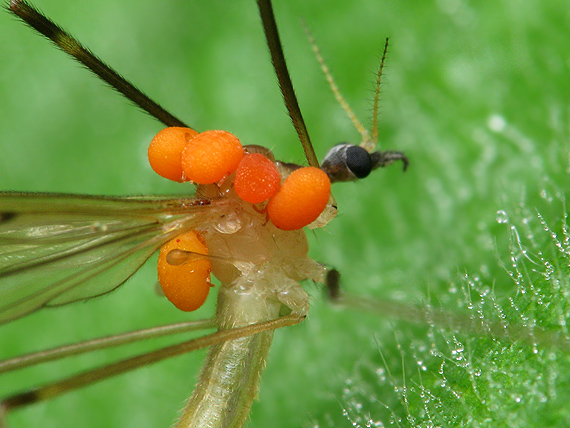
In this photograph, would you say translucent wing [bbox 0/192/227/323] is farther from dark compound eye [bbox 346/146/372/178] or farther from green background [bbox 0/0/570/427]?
dark compound eye [bbox 346/146/372/178]

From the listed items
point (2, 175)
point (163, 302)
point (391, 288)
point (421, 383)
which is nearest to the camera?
point (421, 383)

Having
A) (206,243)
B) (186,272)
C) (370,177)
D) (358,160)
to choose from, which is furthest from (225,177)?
(370,177)

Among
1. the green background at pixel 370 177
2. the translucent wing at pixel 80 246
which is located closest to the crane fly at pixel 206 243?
the translucent wing at pixel 80 246

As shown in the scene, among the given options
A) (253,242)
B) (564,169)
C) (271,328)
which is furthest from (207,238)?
(564,169)

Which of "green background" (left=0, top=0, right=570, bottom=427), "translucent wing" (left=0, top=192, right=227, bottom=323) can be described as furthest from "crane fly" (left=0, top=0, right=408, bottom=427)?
"green background" (left=0, top=0, right=570, bottom=427)

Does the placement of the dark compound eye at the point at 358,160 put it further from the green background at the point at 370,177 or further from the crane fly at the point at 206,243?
the green background at the point at 370,177

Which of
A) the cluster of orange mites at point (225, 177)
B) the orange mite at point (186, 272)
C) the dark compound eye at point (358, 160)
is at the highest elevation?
the dark compound eye at point (358, 160)

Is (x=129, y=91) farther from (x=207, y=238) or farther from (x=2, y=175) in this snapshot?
(x=2, y=175)
